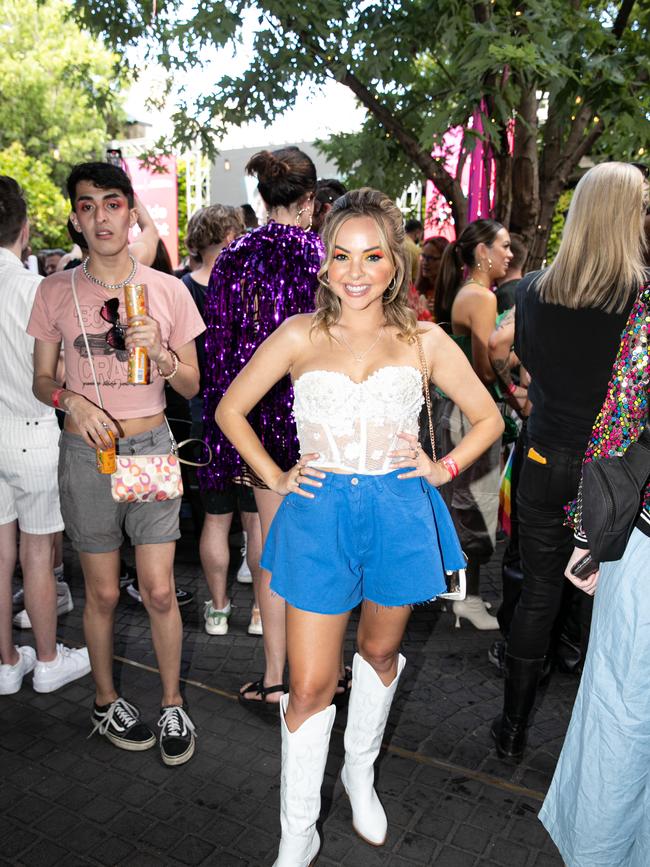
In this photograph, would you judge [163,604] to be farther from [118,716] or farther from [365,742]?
[365,742]

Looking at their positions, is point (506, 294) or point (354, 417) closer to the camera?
point (354, 417)

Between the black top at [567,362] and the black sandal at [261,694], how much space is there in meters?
1.68

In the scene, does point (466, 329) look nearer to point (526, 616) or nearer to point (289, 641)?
point (526, 616)

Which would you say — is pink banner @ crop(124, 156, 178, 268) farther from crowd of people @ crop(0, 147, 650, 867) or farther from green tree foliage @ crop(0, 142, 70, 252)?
crowd of people @ crop(0, 147, 650, 867)

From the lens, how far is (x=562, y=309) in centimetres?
294

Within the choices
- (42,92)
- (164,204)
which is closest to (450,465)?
(164,204)

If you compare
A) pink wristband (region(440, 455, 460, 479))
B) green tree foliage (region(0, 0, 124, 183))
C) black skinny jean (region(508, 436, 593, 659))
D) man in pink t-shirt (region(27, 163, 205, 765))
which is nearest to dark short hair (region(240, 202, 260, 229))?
man in pink t-shirt (region(27, 163, 205, 765))

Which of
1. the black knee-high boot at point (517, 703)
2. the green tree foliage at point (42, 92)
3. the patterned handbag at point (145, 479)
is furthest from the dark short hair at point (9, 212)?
the green tree foliage at point (42, 92)

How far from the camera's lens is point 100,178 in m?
3.00

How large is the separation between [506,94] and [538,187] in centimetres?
198

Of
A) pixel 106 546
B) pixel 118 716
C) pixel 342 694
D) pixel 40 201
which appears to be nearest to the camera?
pixel 106 546

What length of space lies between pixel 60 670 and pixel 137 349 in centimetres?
190

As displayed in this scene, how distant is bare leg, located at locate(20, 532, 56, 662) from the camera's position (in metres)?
3.66

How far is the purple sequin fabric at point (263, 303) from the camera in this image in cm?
326
